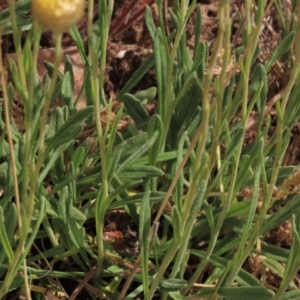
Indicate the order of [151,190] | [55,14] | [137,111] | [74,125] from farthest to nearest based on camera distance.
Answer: [137,111] → [151,190] → [74,125] → [55,14]

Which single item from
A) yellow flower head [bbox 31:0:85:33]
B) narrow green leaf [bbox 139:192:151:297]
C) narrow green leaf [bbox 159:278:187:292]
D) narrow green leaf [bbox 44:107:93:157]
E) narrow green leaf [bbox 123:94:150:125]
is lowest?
narrow green leaf [bbox 159:278:187:292]

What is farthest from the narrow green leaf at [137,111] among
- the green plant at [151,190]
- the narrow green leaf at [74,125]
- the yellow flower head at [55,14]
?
the yellow flower head at [55,14]

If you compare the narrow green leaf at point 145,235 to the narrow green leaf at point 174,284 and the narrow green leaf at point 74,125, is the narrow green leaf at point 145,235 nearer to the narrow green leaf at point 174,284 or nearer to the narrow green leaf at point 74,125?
the narrow green leaf at point 174,284

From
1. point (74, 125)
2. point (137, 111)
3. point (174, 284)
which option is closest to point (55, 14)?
point (74, 125)

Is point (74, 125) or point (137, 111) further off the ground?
point (74, 125)

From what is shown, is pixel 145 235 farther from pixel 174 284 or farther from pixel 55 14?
pixel 55 14

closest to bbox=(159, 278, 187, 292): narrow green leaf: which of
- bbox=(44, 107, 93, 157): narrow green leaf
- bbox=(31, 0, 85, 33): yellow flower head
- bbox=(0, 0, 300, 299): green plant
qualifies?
bbox=(0, 0, 300, 299): green plant

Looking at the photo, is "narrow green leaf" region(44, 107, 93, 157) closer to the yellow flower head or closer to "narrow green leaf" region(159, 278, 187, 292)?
"narrow green leaf" region(159, 278, 187, 292)

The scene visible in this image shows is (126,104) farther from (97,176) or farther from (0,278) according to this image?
(0,278)

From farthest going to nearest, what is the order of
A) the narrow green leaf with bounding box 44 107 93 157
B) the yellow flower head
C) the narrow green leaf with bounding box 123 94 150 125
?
the narrow green leaf with bounding box 123 94 150 125
the narrow green leaf with bounding box 44 107 93 157
the yellow flower head

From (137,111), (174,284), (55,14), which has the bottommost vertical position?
(174,284)
